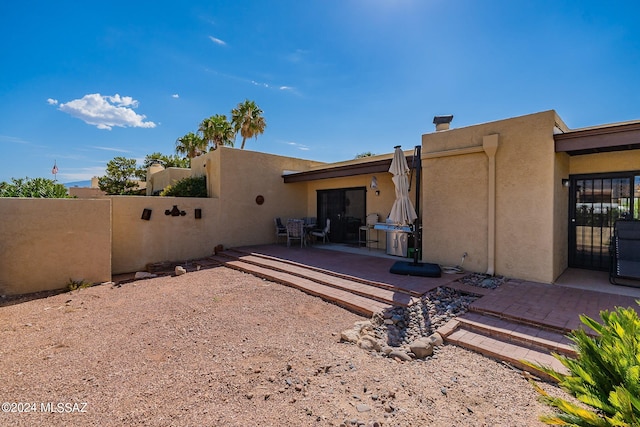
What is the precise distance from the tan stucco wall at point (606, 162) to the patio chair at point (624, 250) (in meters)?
1.50

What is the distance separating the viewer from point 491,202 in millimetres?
6520

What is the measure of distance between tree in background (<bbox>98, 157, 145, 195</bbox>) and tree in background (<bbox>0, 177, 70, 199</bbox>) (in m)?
20.6

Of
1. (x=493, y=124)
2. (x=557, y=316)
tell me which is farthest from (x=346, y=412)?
(x=493, y=124)

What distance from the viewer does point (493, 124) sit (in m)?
6.55

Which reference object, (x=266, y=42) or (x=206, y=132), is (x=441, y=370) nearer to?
(x=266, y=42)

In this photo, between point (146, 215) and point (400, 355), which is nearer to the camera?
point (400, 355)

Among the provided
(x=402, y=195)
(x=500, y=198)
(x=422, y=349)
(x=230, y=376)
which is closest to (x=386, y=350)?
(x=422, y=349)

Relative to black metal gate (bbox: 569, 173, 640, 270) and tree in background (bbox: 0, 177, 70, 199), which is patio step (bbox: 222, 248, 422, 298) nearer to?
tree in background (bbox: 0, 177, 70, 199)

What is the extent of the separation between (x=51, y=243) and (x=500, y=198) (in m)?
11.2

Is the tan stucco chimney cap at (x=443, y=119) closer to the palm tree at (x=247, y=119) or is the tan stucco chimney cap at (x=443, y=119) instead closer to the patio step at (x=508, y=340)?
the patio step at (x=508, y=340)

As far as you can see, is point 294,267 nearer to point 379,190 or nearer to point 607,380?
point 379,190

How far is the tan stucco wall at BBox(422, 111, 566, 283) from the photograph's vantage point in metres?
5.88

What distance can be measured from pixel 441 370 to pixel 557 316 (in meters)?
2.52

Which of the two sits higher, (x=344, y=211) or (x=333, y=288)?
(x=344, y=211)
